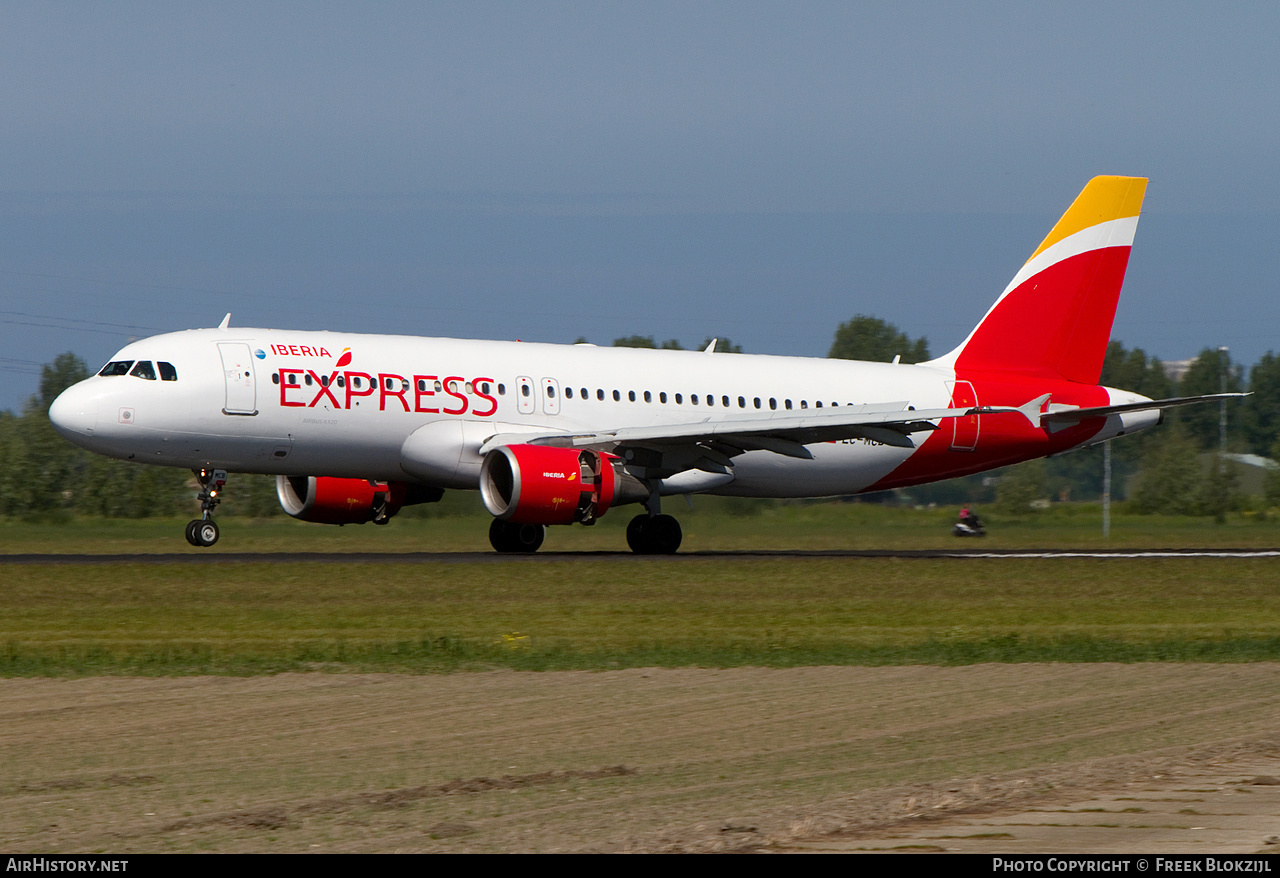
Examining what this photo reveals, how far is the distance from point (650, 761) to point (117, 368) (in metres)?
18.3

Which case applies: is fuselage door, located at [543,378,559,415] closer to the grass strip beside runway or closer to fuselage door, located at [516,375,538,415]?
fuselage door, located at [516,375,538,415]

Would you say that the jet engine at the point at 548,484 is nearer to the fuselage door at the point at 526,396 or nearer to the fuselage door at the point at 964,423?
the fuselage door at the point at 526,396

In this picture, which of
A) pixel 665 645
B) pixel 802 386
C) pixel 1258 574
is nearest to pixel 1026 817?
pixel 665 645

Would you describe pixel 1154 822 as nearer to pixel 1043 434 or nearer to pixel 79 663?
pixel 79 663

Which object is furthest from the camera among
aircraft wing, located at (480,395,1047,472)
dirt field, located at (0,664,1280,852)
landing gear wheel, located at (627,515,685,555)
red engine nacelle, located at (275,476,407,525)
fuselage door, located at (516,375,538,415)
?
red engine nacelle, located at (275,476,407,525)

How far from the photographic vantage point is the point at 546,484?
25.3 metres

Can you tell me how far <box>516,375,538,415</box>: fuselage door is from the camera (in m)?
27.5

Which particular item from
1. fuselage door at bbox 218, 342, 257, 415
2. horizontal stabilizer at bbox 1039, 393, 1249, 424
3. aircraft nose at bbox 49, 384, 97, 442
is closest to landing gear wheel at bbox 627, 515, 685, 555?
horizontal stabilizer at bbox 1039, 393, 1249, 424

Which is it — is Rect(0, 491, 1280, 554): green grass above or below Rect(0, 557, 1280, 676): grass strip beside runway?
above

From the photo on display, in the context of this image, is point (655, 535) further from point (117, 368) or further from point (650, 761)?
point (650, 761)

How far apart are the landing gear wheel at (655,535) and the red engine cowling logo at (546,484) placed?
2.37 m

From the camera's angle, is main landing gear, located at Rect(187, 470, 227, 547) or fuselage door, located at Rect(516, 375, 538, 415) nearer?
main landing gear, located at Rect(187, 470, 227, 547)

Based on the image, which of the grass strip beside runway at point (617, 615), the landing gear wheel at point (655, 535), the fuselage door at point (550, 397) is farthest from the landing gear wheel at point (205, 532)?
the landing gear wheel at point (655, 535)

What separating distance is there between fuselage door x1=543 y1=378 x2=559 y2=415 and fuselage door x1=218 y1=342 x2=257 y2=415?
4948mm
